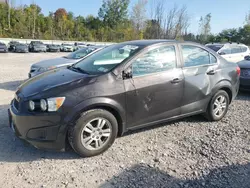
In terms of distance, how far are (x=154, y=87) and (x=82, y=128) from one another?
1.25 meters

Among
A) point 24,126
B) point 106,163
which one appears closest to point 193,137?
point 106,163

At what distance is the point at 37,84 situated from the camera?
315 cm

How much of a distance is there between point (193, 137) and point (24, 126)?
8.54ft

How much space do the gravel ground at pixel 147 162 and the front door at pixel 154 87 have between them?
40cm

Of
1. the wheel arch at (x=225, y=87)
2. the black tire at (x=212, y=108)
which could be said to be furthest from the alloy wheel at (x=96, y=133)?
the wheel arch at (x=225, y=87)

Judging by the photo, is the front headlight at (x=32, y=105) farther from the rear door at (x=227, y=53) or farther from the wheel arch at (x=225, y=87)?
the rear door at (x=227, y=53)

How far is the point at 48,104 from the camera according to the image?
2.77 m

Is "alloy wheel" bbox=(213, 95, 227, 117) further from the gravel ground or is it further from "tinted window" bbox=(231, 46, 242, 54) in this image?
"tinted window" bbox=(231, 46, 242, 54)

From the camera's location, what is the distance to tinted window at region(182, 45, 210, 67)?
379cm

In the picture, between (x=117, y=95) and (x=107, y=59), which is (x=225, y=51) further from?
(x=117, y=95)

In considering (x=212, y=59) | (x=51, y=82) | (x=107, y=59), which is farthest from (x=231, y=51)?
(x=51, y=82)

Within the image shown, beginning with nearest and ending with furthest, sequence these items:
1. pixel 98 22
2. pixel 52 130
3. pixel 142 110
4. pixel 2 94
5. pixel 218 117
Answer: pixel 52 130 < pixel 142 110 < pixel 218 117 < pixel 2 94 < pixel 98 22

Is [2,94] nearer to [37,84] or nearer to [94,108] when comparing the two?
[37,84]

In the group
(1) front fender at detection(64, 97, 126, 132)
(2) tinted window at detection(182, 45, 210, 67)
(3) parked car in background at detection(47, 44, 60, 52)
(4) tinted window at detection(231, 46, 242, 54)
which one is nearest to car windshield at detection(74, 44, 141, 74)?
(1) front fender at detection(64, 97, 126, 132)
